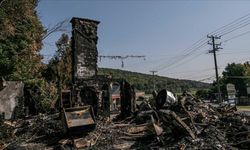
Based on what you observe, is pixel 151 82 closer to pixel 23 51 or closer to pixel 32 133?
pixel 23 51

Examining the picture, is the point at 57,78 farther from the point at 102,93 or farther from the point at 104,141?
the point at 104,141

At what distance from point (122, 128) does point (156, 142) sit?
229 cm

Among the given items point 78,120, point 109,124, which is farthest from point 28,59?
point 78,120

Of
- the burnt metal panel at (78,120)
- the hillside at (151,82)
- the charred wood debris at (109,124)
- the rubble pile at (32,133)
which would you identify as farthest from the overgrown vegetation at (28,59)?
the hillside at (151,82)

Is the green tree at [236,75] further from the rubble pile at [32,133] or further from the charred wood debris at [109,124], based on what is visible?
the rubble pile at [32,133]

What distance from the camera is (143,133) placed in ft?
37.0

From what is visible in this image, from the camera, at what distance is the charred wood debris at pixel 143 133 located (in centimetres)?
980

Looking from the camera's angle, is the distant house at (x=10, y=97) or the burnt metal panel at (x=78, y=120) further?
the distant house at (x=10, y=97)

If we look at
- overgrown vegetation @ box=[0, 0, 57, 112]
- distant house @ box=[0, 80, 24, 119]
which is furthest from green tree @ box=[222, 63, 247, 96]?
distant house @ box=[0, 80, 24, 119]

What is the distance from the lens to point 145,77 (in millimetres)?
118562

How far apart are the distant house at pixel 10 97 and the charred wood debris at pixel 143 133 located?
7.11m

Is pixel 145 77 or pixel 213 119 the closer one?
pixel 213 119

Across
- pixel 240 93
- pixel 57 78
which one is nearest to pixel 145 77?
pixel 240 93

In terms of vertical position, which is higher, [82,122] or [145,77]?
[145,77]
